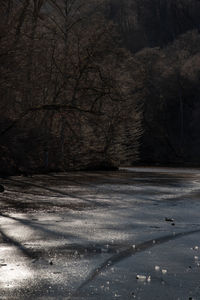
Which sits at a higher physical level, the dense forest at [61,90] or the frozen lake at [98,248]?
the dense forest at [61,90]

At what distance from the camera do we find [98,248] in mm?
9531

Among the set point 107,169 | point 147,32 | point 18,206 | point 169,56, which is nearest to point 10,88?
point 107,169

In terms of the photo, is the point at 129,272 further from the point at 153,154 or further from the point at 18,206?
the point at 153,154

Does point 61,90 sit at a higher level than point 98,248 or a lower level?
higher

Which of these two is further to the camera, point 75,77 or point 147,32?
point 147,32

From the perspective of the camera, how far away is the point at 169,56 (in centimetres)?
8019

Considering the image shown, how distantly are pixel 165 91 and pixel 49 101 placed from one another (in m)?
38.4

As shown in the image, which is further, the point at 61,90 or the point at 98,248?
the point at 61,90

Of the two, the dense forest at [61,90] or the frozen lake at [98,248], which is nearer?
the frozen lake at [98,248]

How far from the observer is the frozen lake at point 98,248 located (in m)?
6.76

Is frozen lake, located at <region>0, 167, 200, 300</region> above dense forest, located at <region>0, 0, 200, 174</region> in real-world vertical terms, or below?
below

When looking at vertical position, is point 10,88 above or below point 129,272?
above

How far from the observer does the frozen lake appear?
6.76 metres

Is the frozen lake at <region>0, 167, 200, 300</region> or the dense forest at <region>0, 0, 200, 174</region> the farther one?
the dense forest at <region>0, 0, 200, 174</region>
